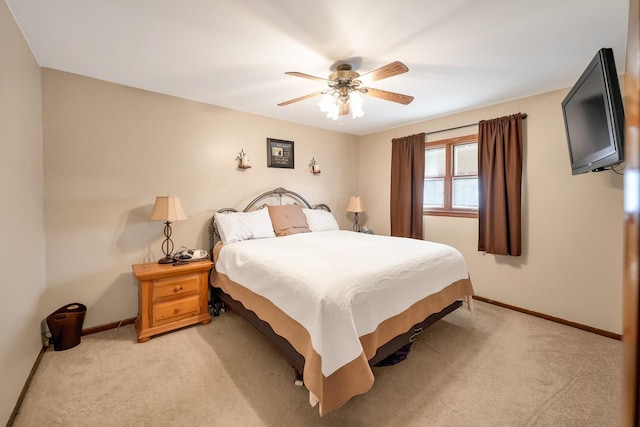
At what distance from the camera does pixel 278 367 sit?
2.12 m

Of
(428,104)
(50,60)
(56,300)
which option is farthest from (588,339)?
(50,60)

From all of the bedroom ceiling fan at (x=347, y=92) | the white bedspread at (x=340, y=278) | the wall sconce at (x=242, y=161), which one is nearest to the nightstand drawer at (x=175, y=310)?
the white bedspread at (x=340, y=278)

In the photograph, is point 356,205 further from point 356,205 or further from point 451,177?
point 451,177

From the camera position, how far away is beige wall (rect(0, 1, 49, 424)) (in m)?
1.61

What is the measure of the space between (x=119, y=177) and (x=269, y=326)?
7.43 feet

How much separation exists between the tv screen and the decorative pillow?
9.77 ft

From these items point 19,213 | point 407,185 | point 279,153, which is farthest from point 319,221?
point 19,213

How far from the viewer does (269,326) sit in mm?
2100

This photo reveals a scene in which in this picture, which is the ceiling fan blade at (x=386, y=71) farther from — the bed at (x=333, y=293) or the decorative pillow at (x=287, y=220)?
the decorative pillow at (x=287, y=220)

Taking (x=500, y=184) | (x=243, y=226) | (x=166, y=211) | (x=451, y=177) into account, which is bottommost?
(x=243, y=226)

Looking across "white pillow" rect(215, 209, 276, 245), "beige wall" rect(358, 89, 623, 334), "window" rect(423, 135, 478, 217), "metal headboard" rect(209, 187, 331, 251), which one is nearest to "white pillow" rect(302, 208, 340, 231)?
"metal headboard" rect(209, 187, 331, 251)

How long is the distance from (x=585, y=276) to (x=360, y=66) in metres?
3.21

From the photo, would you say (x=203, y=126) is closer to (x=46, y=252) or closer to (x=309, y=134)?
(x=309, y=134)

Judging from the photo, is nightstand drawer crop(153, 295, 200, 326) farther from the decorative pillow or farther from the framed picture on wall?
the framed picture on wall
